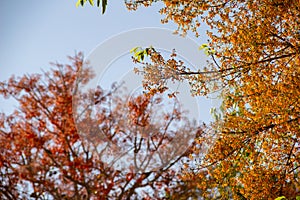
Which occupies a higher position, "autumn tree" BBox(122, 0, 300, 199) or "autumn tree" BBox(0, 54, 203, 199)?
"autumn tree" BBox(0, 54, 203, 199)

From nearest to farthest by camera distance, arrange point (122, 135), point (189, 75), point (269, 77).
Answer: point (269, 77), point (189, 75), point (122, 135)

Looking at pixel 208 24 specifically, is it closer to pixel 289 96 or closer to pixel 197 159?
pixel 289 96

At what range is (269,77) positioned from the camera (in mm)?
2211

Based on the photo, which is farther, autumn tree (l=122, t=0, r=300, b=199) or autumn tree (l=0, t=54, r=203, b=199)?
autumn tree (l=0, t=54, r=203, b=199)

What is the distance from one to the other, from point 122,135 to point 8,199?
2576mm

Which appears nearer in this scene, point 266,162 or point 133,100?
point 266,162

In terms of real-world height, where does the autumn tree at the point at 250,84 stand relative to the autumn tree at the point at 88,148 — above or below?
below

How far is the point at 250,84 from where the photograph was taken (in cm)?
222

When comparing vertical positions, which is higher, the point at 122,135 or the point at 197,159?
the point at 122,135

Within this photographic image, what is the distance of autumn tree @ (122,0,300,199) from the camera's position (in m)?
2.15

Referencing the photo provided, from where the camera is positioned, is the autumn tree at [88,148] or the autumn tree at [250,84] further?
the autumn tree at [88,148]

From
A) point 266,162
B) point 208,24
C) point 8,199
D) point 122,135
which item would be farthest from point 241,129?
point 8,199

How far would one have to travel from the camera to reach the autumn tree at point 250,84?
2.15 meters

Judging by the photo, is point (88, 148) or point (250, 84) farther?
point (88, 148)
